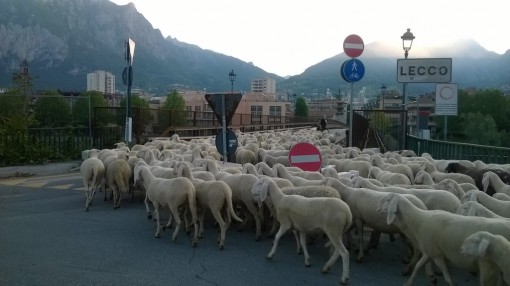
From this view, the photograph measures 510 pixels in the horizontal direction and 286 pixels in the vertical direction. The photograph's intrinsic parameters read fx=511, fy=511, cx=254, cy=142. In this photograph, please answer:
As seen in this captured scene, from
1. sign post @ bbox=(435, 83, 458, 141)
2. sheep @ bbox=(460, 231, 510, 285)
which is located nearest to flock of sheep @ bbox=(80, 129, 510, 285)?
sheep @ bbox=(460, 231, 510, 285)

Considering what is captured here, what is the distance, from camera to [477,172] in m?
9.52

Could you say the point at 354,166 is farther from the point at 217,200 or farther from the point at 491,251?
the point at 491,251

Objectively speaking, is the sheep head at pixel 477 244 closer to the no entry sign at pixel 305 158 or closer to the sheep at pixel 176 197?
the sheep at pixel 176 197

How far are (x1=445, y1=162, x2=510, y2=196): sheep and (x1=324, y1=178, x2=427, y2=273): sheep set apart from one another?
2.60 metres

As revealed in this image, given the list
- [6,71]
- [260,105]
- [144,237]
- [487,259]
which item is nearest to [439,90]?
[144,237]

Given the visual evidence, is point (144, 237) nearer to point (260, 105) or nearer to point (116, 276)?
point (116, 276)

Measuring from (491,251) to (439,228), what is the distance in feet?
2.88

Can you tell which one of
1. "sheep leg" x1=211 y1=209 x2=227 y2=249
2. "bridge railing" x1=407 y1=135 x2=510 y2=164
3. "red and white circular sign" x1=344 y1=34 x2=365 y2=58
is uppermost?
"red and white circular sign" x1=344 y1=34 x2=365 y2=58

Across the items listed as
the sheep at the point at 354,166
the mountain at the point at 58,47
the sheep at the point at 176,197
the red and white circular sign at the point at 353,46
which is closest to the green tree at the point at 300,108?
the mountain at the point at 58,47

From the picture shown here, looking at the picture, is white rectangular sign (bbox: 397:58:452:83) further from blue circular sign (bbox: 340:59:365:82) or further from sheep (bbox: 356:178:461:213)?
sheep (bbox: 356:178:461:213)

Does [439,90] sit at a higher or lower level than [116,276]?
higher

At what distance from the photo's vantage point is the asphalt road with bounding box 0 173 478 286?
240 inches

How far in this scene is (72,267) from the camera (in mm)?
6504

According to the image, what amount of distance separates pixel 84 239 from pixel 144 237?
0.93m
